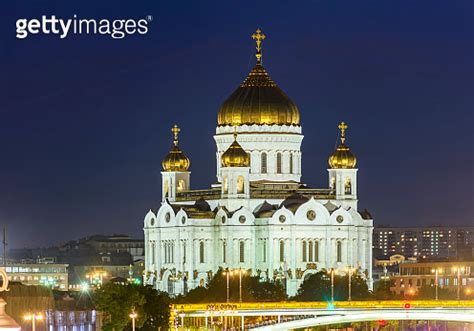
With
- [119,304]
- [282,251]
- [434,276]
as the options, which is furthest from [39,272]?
[119,304]

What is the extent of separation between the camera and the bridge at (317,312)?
95.2 m

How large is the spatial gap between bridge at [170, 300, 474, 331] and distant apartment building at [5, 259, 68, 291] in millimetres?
66165

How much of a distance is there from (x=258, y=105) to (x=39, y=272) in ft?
167

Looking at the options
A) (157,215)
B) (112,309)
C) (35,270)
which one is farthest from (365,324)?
(35,270)

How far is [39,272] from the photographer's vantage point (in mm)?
178750

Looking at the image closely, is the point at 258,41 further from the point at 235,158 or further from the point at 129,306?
the point at 129,306

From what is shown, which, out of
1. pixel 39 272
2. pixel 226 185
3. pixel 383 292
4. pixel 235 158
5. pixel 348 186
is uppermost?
pixel 235 158

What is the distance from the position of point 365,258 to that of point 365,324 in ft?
22.5

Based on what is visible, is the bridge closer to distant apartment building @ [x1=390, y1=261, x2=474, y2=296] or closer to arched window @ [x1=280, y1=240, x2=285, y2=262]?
arched window @ [x1=280, y1=240, x2=285, y2=262]

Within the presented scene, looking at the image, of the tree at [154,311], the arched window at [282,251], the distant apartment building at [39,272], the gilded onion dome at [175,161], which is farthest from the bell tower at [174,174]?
the tree at [154,311]

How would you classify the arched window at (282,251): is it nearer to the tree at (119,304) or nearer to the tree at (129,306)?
the tree at (129,306)

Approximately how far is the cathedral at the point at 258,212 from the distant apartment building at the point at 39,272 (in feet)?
111

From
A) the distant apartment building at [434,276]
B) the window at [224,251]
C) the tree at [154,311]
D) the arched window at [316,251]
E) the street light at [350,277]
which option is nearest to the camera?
the tree at [154,311]

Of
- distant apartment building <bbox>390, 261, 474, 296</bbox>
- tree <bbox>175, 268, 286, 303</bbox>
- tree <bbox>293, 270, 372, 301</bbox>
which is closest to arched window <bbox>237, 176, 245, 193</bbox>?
tree <bbox>175, 268, 286, 303</bbox>
